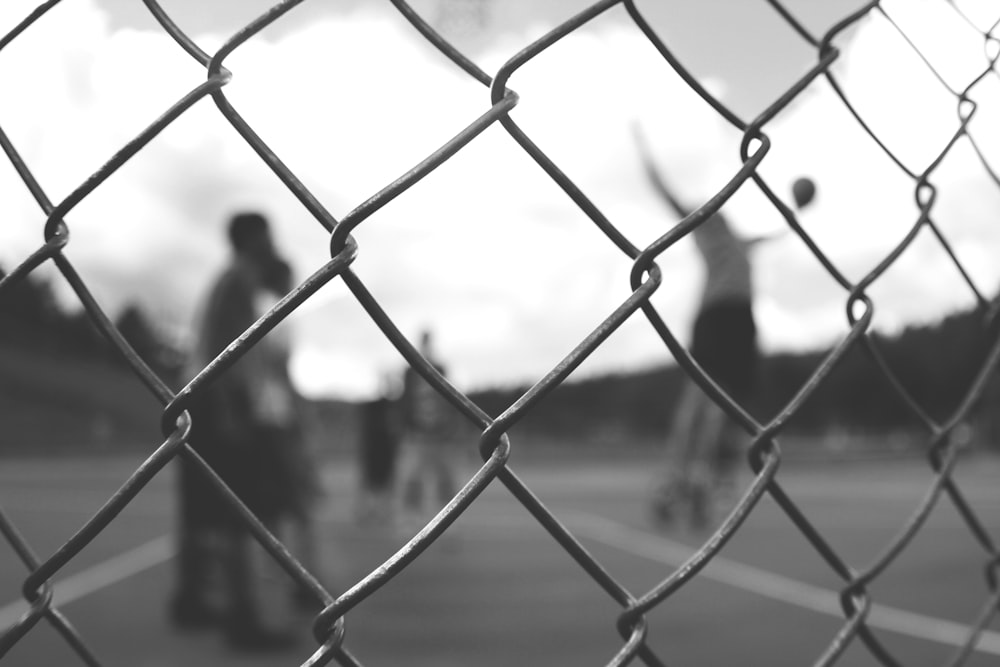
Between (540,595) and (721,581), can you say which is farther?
(721,581)

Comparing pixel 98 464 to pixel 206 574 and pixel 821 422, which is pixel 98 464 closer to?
pixel 206 574

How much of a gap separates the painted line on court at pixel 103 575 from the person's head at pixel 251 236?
1723 mm

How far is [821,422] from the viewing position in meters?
48.9

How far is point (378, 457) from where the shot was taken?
9.49m

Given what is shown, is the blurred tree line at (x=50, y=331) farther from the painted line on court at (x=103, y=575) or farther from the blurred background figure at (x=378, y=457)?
the painted line on court at (x=103, y=575)

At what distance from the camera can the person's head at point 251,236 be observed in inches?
132

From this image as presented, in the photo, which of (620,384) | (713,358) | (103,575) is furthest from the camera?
(620,384)

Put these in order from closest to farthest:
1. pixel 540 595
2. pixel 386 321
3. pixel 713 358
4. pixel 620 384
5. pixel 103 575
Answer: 1. pixel 386 321
2. pixel 713 358
3. pixel 540 595
4. pixel 103 575
5. pixel 620 384

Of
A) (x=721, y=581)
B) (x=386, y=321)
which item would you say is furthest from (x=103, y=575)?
(x=386, y=321)

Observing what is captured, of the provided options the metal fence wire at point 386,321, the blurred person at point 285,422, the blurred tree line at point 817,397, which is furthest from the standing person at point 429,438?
the blurred tree line at point 817,397

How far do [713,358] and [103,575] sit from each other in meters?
3.85

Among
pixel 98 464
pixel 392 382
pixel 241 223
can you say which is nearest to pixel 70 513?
pixel 392 382

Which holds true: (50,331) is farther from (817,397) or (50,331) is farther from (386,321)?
(386,321)

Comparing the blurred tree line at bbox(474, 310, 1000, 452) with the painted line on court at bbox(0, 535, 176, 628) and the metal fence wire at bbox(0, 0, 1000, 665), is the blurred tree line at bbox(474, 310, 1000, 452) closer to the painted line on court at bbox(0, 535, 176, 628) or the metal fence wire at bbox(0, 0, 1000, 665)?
the painted line on court at bbox(0, 535, 176, 628)
